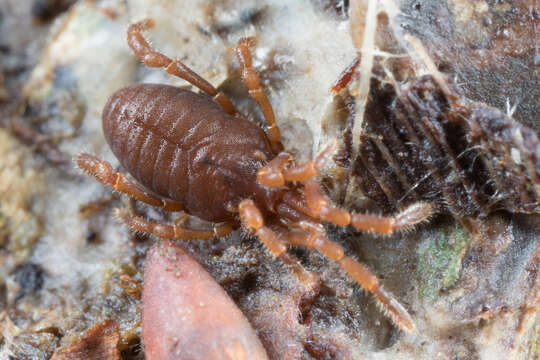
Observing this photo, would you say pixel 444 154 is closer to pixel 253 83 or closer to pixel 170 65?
pixel 253 83

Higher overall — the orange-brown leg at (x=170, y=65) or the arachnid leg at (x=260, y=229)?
the orange-brown leg at (x=170, y=65)

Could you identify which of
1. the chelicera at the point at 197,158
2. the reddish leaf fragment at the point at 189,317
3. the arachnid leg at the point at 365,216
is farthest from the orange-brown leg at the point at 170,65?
the reddish leaf fragment at the point at 189,317

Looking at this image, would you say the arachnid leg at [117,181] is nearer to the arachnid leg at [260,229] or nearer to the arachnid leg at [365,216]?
the arachnid leg at [260,229]

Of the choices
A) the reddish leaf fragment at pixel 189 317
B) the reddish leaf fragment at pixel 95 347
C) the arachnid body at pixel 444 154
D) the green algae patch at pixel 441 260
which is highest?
the arachnid body at pixel 444 154

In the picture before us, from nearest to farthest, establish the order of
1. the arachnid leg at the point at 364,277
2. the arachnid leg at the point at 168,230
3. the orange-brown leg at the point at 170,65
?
the arachnid leg at the point at 364,277 → the arachnid leg at the point at 168,230 → the orange-brown leg at the point at 170,65

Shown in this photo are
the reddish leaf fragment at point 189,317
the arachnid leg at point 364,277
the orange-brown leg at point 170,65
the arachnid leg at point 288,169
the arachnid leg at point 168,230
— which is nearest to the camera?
the reddish leaf fragment at point 189,317

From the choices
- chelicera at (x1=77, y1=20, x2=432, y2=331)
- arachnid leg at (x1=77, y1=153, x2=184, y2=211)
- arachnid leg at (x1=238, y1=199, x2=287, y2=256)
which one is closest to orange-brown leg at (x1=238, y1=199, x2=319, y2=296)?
arachnid leg at (x1=238, y1=199, x2=287, y2=256)

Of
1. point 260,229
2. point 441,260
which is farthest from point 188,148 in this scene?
point 441,260

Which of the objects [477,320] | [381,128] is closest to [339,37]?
[381,128]

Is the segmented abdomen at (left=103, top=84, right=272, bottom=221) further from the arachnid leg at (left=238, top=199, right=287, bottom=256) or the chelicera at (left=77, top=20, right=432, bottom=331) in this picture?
the arachnid leg at (left=238, top=199, right=287, bottom=256)
